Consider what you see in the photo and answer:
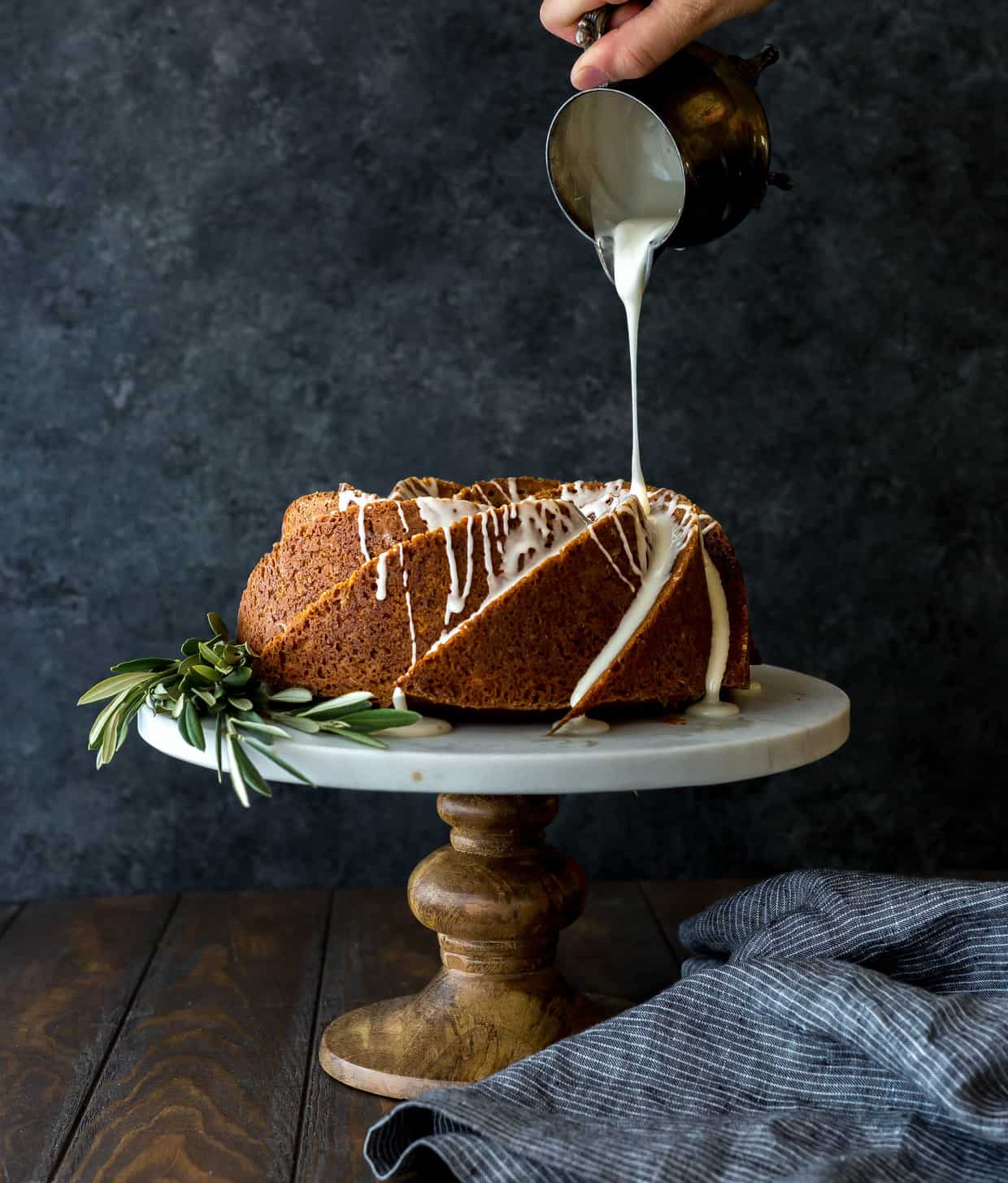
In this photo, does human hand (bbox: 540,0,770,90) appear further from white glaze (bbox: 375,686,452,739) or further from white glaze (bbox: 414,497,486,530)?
white glaze (bbox: 375,686,452,739)

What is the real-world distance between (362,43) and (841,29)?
→ 27.2 inches

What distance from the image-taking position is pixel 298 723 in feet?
4.16

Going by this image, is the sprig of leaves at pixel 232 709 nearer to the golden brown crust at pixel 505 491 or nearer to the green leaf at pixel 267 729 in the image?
the green leaf at pixel 267 729

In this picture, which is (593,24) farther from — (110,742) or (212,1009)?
(212,1009)

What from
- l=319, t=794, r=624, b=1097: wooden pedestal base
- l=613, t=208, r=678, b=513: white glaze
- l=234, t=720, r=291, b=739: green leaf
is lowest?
l=319, t=794, r=624, b=1097: wooden pedestal base

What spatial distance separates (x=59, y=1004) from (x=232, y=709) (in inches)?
23.6

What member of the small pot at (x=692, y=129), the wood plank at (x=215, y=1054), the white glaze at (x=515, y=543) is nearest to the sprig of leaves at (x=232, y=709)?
the white glaze at (x=515, y=543)

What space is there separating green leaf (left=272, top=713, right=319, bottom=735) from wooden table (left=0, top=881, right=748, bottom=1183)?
40 centimetres

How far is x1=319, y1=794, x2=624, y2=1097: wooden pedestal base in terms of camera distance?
139cm

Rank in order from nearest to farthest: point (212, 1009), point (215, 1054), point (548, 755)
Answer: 1. point (548, 755)
2. point (215, 1054)
3. point (212, 1009)

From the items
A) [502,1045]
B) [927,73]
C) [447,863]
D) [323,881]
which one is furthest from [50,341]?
[927,73]

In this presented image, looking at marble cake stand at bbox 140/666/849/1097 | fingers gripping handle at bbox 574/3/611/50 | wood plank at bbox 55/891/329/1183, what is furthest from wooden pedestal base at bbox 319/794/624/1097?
fingers gripping handle at bbox 574/3/611/50

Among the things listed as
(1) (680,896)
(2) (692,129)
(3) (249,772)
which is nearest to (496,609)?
(3) (249,772)

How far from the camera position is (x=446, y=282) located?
200 cm
